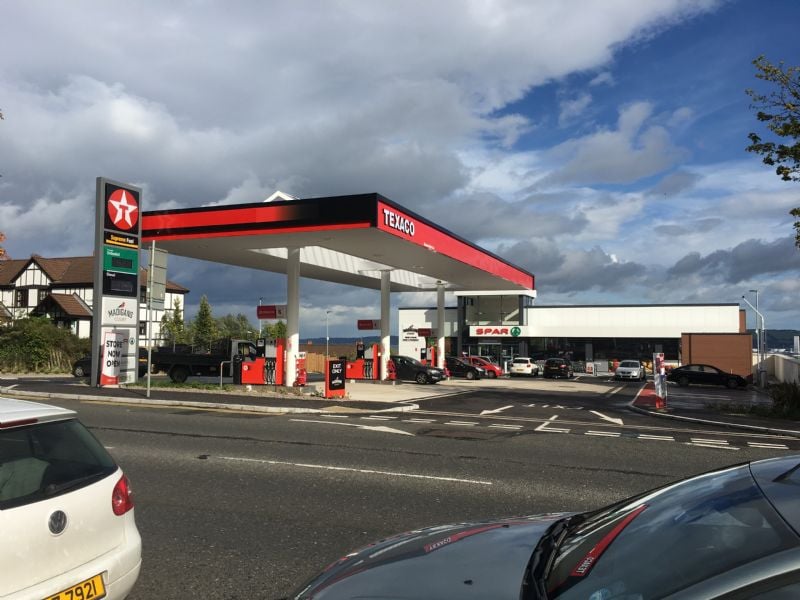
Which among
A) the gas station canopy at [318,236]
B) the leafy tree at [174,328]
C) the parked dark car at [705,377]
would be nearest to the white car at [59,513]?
the gas station canopy at [318,236]

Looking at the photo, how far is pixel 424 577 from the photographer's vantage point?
2.36m

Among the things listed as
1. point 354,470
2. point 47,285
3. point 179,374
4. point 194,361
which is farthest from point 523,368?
point 47,285

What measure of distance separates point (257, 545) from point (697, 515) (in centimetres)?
416

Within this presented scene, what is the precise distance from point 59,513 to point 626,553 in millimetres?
3085

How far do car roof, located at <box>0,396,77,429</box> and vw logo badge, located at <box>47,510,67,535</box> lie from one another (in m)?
0.62

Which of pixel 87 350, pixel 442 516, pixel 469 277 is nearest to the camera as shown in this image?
pixel 442 516

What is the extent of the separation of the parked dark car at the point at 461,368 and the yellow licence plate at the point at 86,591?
33.9 metres

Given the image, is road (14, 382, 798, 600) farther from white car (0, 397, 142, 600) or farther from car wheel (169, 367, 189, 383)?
car wheel (169, 367, 189, 383)

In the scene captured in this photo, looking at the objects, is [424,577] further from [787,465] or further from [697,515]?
[787,465]

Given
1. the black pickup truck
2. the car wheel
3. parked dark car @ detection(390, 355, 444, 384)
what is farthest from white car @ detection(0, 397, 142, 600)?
parked dark car @ detection(390, 355, 444, 384)

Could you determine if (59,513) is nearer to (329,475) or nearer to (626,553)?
(626,553)

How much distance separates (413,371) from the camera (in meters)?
30.6

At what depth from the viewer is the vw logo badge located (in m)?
3.40

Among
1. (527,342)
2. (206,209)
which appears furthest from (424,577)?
(527,342)
